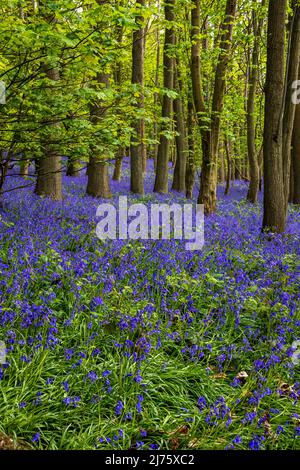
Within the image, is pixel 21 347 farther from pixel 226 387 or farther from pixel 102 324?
pixel 226 387

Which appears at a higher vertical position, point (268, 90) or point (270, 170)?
point (268, 90)

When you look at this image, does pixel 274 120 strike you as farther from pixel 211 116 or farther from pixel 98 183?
pixel 98 183

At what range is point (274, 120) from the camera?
28.3 feet

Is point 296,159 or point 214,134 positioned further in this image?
point 296,159

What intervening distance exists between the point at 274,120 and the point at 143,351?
629 centimetres

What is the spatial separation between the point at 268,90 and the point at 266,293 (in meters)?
4.84

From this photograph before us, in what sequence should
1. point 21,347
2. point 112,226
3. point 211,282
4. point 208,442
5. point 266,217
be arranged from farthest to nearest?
point 266,217 → point 112,226 → point 211,282 → point 21,347 → point 208,442

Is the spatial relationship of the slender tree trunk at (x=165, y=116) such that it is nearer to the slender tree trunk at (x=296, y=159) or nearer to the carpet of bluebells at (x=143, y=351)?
the slender tree trunk at (x=296, y=159)

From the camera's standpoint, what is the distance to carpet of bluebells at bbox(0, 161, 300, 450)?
3.35 meters

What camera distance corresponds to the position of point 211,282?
5492 mm

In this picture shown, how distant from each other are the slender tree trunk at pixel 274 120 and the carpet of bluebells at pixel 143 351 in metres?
2.67

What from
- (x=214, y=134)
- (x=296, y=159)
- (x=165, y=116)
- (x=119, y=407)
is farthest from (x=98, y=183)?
(x=119, y=407)
